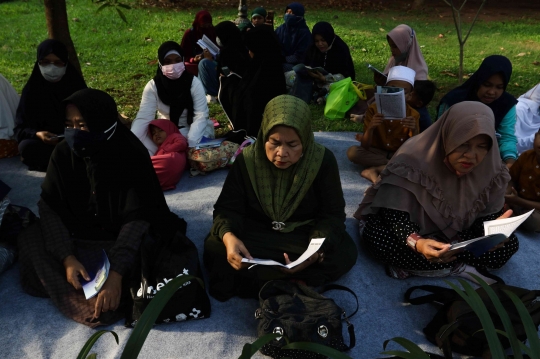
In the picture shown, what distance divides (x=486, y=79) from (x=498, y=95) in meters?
0.20

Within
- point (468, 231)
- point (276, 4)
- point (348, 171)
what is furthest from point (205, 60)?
point (276, 4)

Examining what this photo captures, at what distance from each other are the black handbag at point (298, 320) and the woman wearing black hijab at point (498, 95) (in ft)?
8.01

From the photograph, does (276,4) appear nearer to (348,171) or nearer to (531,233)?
(348,171)

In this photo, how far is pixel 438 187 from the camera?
10.0ft

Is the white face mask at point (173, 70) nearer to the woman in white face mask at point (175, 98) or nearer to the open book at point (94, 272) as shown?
the woman in white face mask at point (175, 98)

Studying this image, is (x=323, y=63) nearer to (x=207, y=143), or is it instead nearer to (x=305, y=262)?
(x=207, y=143)

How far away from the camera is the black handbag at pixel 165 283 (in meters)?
2.66

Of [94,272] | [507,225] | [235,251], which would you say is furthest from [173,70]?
[507,225]

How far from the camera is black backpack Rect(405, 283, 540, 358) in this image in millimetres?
2479

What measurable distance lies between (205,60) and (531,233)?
4.34m

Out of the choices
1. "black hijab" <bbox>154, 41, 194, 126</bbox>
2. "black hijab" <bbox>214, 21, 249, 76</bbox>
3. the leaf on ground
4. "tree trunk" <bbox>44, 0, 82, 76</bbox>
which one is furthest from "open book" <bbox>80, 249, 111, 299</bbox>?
the leaf on ground

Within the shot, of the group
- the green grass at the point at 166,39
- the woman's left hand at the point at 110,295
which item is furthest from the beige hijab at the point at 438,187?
the green grass at the point at 166,39

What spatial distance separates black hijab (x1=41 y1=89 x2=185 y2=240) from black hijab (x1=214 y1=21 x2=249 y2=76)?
291 centimetres

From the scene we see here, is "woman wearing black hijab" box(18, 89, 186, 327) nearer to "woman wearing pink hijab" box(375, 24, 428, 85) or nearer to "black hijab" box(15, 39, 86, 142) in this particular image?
"black hijab" box(15, 39, 86, 142)
